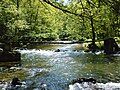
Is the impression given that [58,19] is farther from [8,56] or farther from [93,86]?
[93,86]

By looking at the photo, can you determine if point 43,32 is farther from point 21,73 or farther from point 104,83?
point 104,83

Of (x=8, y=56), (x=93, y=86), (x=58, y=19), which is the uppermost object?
(x=58, y=19)

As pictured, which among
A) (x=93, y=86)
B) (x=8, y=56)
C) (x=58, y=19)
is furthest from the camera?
(x=58, y=19)

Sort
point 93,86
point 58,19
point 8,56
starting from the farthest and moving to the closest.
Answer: point 58,19 → point 8,56 → point 93,86

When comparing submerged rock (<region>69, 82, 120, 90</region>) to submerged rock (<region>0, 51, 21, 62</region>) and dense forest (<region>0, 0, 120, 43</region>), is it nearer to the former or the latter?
dense forest (<region>0, 0, 120, 43</region>)

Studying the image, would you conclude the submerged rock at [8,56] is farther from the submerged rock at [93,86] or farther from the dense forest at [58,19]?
the submerged rock at [93,86]

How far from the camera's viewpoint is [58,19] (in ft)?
118

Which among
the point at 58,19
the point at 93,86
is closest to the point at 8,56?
the point at 58,19

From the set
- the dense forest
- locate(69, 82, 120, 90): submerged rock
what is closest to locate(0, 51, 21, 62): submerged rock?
the dense forest

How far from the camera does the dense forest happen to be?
413cm

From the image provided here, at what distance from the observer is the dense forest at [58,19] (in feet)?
13.5

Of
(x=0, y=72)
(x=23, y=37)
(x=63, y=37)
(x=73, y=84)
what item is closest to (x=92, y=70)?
(x=73, y=84)

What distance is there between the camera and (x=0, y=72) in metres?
21.5

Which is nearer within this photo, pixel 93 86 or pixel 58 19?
pixel 93 86
